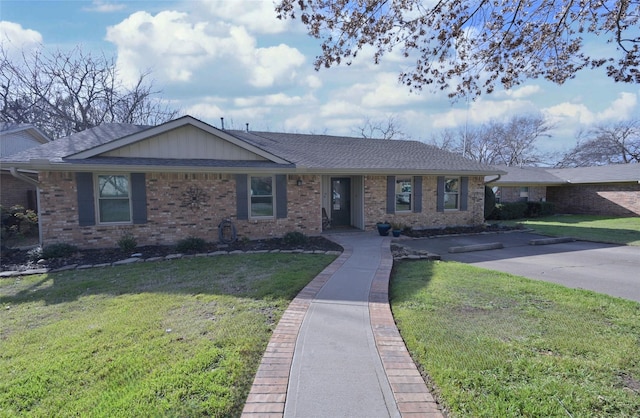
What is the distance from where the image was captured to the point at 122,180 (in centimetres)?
923

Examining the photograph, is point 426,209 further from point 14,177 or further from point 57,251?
point 14,177

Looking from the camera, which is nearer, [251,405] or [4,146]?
[251,405]

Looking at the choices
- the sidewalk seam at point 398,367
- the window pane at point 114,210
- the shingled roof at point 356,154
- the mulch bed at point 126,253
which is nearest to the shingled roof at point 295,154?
the shingled roof at point 356,154

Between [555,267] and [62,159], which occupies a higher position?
[62,159]

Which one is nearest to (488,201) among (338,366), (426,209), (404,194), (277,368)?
(426,209)

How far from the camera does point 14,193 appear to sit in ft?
44.9

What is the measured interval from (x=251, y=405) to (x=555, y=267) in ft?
26.2

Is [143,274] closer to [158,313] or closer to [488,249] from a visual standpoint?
[158,313]

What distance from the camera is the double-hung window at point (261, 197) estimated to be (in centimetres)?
1049

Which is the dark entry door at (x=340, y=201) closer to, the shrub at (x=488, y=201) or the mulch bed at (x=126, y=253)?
the mulch bed at (x=126, y=253)

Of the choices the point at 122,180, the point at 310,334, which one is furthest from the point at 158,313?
the point at 122,180

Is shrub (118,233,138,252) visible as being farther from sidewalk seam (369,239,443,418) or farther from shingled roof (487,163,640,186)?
shingled roof (487,163,640,186)

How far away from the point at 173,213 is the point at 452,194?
10.5 meters

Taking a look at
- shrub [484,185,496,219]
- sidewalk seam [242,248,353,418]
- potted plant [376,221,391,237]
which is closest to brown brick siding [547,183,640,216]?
shrub [484,185,496,219]
